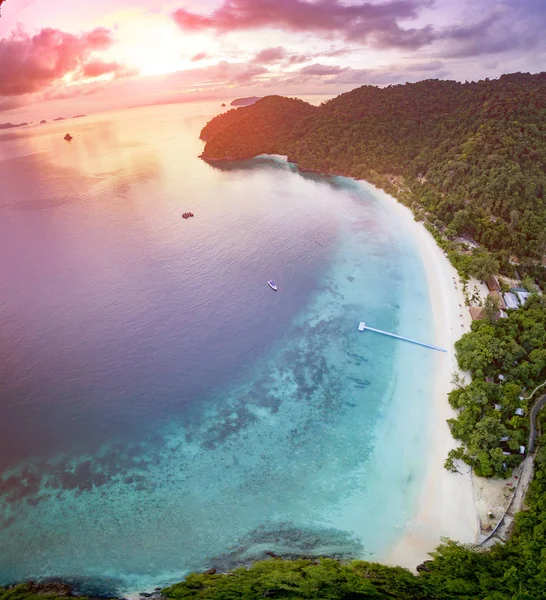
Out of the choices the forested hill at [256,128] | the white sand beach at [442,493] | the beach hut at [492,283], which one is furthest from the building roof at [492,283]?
the forested hill at [256,128]

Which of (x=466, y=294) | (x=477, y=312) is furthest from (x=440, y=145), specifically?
(x=477, y=312)

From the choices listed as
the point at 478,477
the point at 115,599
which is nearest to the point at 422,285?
the point at 478,477

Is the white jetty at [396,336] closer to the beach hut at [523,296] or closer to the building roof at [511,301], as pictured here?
the building roof at [511,301]

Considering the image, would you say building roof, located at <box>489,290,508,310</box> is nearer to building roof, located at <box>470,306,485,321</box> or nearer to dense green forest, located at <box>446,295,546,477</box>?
building roof, located at <box>470,306,485,321</box>

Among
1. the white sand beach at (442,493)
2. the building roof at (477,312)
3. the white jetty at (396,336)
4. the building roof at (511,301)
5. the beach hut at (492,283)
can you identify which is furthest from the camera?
the beach hut at (492,283)

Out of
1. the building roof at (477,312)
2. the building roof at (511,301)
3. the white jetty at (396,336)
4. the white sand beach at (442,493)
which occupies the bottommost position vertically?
the white sand beach at (442,493)

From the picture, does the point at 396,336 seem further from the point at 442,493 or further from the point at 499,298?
the point at 442,493
